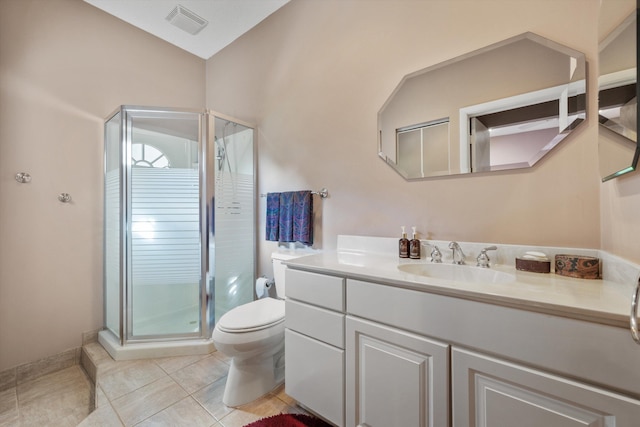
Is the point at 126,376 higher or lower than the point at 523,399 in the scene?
lower

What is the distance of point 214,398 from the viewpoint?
142cm

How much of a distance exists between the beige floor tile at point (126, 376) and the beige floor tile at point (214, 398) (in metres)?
0.36

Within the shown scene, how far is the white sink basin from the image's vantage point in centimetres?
106

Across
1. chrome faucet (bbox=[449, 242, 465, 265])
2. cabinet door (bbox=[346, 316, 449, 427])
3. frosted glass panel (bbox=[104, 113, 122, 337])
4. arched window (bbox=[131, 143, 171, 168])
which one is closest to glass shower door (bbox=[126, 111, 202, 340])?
arched window (bbox=[131, 143, 171, 168])

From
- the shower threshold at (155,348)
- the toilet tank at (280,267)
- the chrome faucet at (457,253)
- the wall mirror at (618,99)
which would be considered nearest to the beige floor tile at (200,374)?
the shower threshold at (155,348)

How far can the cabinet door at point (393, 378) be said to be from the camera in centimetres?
86

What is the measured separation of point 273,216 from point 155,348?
1.27 metres

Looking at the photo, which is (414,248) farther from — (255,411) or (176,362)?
(176,362)

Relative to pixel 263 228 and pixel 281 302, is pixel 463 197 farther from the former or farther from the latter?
pixel 263 228

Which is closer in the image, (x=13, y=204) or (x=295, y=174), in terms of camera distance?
(x=13, y=204)

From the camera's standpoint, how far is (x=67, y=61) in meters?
1.92

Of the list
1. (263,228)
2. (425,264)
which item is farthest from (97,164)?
(425,264)

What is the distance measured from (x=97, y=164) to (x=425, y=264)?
99.5 inches

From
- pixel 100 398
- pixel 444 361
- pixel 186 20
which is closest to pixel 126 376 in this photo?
pixel 100 398
